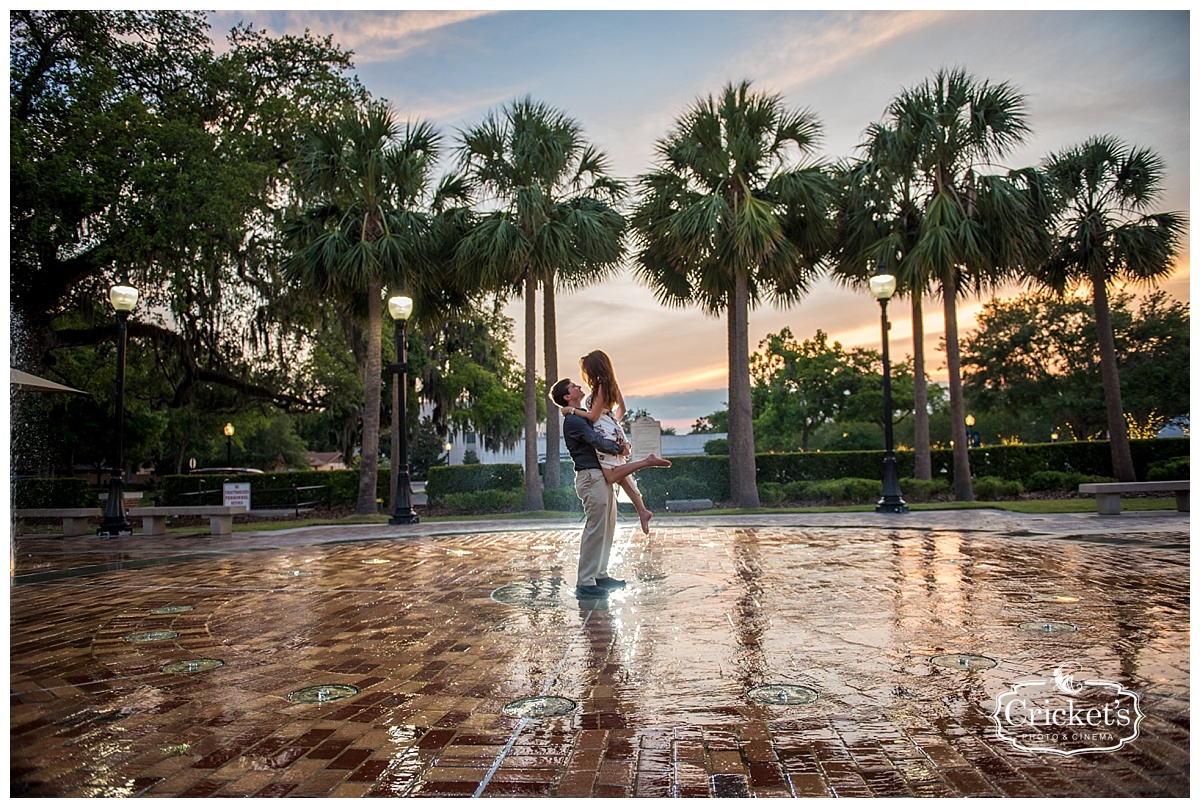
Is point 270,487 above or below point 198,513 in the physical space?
above

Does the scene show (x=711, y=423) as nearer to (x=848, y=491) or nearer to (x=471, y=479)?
(x=471, y=479)

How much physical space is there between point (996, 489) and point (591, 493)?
51.9 feet

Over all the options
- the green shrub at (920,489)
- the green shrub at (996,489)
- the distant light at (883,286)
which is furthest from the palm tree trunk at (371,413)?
the green shrub at (996,489)

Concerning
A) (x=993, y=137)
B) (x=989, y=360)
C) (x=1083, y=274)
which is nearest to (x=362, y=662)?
(x=993, y=137)

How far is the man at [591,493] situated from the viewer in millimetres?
5410

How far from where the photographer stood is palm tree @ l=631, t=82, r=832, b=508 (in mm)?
16391

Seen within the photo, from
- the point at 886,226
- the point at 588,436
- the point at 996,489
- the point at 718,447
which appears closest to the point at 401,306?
the point at 588,436

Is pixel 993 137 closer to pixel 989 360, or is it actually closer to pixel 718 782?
pixel 718 782

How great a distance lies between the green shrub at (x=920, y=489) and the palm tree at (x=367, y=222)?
12.5 meters

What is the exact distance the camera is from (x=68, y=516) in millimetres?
13211

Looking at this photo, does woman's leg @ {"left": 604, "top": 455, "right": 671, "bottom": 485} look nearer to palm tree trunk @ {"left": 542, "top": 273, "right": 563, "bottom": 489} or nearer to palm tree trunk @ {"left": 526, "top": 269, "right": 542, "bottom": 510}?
palm tree trunk @ {"left": 526, "top": 269, "right": 542, "bottom": 510}

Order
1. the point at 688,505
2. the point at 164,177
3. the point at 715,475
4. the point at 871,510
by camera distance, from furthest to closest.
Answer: the point at 715,475 → the point at 688,505 → the point at 164,177 → the point at 871,510

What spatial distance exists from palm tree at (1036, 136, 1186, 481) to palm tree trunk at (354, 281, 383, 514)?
53.2 ft

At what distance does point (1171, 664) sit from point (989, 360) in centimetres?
3536
